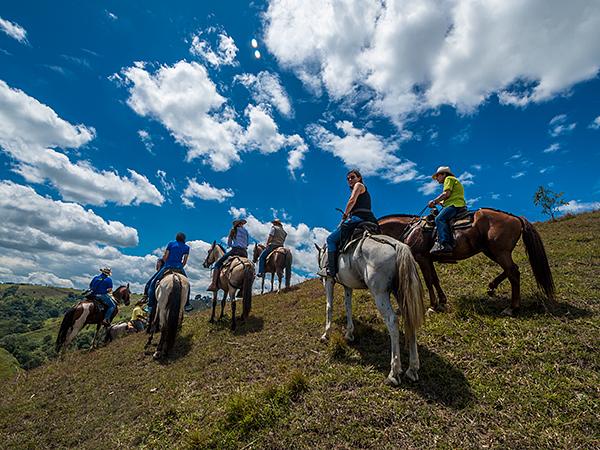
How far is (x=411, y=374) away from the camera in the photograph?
5.08 m

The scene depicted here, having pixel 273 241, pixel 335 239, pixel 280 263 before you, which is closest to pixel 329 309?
pixel 335 239

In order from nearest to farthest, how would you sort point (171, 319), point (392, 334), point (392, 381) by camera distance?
point (392, 381)
point (392, 334)
point (171, 319)

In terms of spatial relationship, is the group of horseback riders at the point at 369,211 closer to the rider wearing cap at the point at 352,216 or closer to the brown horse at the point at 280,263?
the rider wearing cap at the point at 352,216

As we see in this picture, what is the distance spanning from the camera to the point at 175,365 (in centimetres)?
827

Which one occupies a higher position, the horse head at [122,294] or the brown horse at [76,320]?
the horse head at [122,294]

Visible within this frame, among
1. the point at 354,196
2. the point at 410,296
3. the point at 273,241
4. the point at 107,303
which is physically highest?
the point at 273,241

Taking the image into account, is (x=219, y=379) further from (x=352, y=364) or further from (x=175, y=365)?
(x=352, y=364)

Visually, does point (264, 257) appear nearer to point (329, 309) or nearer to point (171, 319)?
point (171, 319)

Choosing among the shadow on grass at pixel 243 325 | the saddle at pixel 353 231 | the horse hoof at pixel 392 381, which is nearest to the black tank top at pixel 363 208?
the saddle at pixel 353 231

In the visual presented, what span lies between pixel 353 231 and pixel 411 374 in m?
3.15

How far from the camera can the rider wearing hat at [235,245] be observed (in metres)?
11.8

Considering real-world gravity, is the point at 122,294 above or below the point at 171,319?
above

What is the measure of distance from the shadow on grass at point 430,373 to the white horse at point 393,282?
0.81 ft

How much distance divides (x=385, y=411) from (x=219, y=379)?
397 cm
